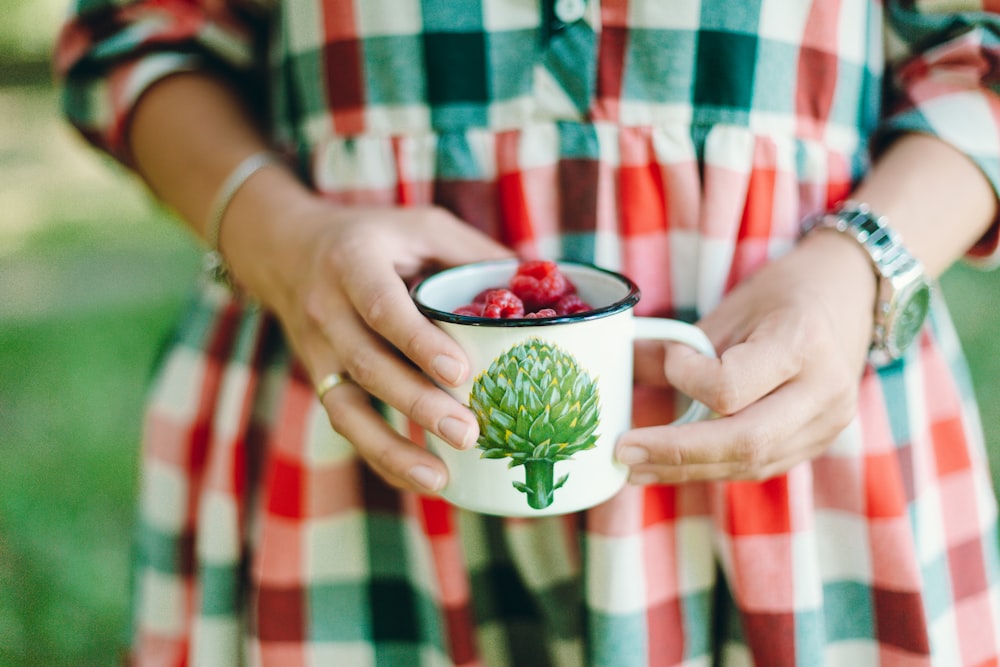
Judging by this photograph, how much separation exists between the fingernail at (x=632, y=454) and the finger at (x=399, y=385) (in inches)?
4.3

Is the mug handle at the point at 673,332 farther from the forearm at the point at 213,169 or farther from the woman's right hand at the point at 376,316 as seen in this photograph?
the forearm at the point at 213,169

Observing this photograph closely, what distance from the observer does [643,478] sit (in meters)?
0.56

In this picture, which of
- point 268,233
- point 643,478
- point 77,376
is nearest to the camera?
point 643,478

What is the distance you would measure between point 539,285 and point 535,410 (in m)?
0.09

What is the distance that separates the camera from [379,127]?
0.66m

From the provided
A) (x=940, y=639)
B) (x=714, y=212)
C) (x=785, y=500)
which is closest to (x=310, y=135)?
(x=714, y=212)

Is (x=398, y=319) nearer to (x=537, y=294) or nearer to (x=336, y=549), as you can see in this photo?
(x=537, y=294)

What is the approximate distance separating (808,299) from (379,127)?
0.38 m

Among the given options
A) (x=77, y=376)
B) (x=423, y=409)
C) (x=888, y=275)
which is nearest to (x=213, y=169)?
(x=423, y=409)

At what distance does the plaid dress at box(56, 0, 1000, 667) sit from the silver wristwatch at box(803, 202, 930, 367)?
4 centimetres

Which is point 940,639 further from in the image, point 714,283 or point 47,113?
point 47,113

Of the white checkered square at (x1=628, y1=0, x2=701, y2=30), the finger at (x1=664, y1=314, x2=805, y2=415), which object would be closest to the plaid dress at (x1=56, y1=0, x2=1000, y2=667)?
the white checkered square at (x1=628, y1=0, x2=701, y2=30)

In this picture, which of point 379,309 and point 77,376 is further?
point 77,376

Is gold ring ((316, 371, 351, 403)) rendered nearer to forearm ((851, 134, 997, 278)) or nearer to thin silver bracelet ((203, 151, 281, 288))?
thin silver bracelet ((203, 151, 281, 288))
